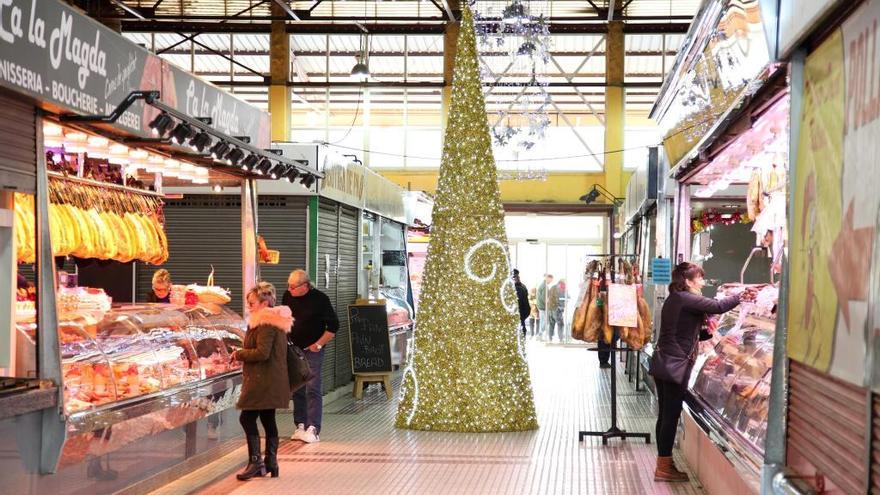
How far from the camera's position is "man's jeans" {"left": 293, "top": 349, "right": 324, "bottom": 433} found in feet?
32.8

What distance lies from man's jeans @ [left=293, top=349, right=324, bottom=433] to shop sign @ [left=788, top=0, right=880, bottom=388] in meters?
6.36

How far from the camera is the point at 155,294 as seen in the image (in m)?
10.0

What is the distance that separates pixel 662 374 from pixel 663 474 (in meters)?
0.73

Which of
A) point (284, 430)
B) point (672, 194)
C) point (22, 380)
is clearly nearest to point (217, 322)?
point (284, 430)

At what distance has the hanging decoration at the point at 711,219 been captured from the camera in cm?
1171

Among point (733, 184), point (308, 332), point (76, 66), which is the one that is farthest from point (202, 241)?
point (76, 66)

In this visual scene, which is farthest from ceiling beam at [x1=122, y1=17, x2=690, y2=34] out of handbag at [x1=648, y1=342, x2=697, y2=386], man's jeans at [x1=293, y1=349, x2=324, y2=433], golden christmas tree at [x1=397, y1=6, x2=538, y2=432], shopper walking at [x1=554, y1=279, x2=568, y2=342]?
handbag at [x1=648, y1=342, x2=697, y2=386]

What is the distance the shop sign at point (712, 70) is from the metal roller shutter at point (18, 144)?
3551 mm

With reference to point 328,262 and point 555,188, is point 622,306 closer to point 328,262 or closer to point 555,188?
point 328,262

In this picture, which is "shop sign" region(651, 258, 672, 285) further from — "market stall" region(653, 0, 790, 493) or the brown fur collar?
the brown fur collar

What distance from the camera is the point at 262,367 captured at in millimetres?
7898

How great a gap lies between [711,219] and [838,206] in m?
8.50

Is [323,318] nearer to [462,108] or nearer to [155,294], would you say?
[155,294]

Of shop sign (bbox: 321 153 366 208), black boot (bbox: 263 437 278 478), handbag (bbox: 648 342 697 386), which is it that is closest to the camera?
handbag (bbox: 648 342 697 386)
